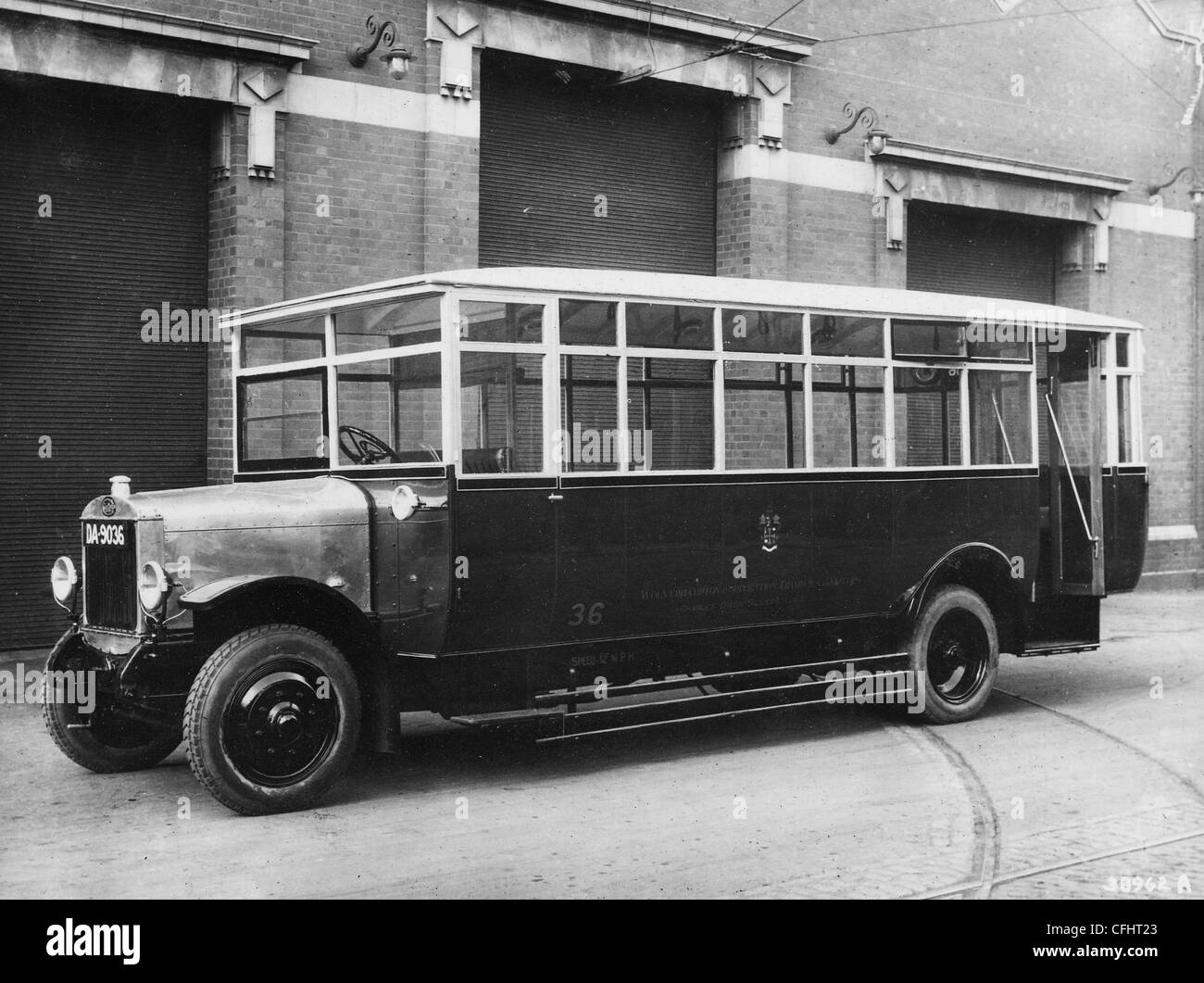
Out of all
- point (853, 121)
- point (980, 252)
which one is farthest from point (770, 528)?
point (980, 252)

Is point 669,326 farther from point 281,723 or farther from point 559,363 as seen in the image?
point 281,723

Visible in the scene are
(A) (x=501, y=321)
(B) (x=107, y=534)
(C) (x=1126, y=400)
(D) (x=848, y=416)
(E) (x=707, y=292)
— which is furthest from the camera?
(C) (x=1126, y=400)

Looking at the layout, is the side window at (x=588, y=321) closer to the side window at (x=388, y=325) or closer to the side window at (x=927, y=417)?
the side window at (x=388, y=325)

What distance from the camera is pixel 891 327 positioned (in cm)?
1044

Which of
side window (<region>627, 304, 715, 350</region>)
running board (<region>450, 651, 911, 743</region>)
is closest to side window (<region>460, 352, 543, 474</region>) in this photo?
side window (<region>627, 304, 715, 350</region>)

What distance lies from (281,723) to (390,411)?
6.69 ft

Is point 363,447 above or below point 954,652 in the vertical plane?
above

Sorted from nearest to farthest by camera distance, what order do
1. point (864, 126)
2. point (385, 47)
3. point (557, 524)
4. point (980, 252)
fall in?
point (557, 524)
point (385, 47)
point (864, 126)
point (980, 252)

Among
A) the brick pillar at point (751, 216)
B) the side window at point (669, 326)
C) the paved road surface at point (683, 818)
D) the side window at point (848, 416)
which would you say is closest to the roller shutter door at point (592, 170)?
the brick pillar at point (751, 216)

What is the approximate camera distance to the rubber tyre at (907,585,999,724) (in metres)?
10.5

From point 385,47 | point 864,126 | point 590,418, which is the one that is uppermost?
point 864,126

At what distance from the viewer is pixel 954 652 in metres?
10.8

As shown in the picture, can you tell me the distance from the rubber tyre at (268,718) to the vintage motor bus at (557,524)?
0.5 inches
